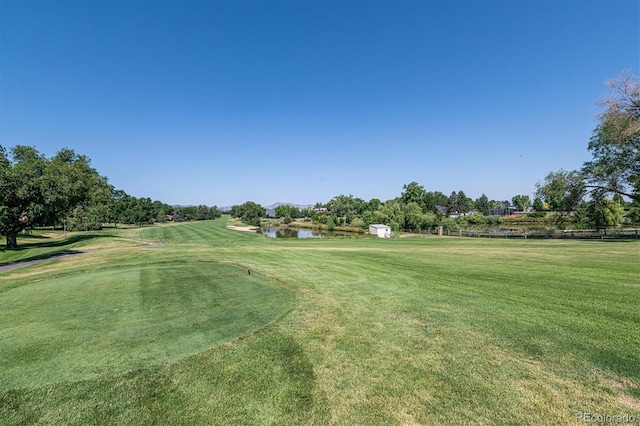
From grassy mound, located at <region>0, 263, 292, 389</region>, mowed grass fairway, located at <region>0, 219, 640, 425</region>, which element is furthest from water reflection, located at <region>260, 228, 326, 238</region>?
mowed grass fairway, located at <region>0, 219, 640, 425</region>

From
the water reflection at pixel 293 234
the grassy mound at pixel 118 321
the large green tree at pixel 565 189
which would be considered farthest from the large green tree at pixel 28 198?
the large green tree at pixel 565 189

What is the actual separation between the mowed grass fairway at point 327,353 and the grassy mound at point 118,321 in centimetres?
4

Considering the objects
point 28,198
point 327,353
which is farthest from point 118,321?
point 28,198

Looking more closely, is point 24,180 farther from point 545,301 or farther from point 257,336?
point 545,301

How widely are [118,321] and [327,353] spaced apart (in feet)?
15.5

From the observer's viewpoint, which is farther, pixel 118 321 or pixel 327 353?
pixel 118 321

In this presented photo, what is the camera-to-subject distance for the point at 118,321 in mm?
6059

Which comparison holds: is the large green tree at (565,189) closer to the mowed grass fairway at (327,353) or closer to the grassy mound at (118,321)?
the mowed grass fairway at (327,353)

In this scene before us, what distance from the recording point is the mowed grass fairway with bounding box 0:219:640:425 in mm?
3252

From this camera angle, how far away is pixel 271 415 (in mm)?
3182

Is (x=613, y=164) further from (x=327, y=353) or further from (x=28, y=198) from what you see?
(x=28, y=198)

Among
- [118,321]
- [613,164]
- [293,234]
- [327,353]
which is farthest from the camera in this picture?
[293,234]

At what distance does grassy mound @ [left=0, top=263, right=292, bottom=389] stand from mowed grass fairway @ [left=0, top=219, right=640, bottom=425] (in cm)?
4

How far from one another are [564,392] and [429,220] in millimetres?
58612
